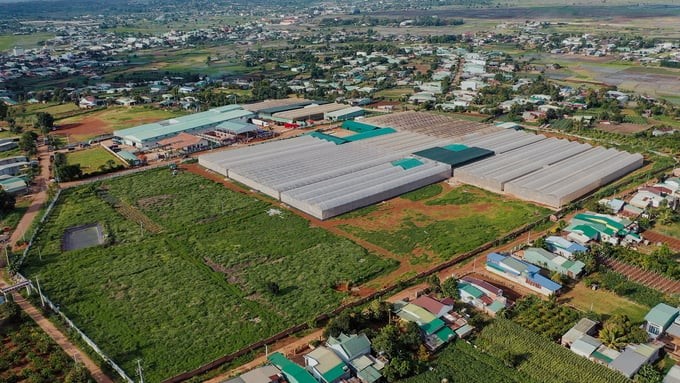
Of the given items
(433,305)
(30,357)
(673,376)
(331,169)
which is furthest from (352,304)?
(331,169)

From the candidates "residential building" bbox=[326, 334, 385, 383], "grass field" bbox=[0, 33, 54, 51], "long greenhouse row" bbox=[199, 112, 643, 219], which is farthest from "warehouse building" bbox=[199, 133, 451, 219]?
"grass field" bbox=[0, 33, 54, 51]

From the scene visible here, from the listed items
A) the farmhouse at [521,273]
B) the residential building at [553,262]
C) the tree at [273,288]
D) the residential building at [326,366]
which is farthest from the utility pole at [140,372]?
the residential building at [553,262]

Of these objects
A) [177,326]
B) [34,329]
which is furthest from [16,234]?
[177,326]

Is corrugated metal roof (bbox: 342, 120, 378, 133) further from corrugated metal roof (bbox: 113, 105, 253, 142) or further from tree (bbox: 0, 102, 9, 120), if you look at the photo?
tree (bbox: 0, 102, 9, 120)

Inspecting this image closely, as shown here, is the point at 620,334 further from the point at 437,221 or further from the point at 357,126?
the point at 357,126

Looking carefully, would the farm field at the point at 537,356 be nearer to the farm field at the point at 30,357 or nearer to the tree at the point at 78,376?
the tree at the point at 78,376

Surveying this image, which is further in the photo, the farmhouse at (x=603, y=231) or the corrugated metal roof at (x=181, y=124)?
the corrugated metal roof at (x=181, y=124)
